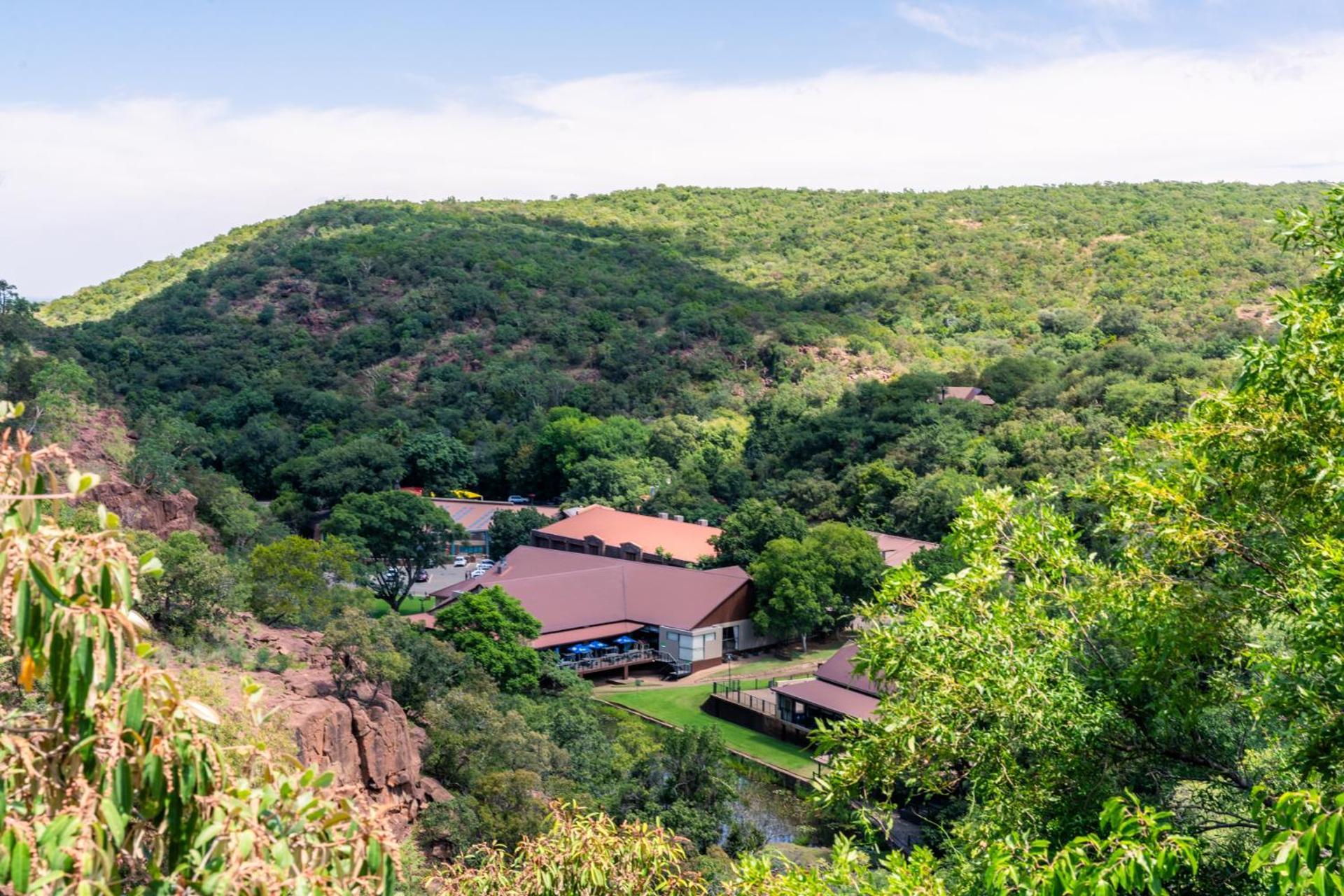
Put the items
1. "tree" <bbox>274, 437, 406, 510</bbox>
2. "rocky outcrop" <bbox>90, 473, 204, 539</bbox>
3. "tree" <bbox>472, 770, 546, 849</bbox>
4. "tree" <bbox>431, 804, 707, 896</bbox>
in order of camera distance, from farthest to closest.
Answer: "tree" <bbox>274, 437, 406, 510</bbox>
"rocky outcrop" <bbox>90, 473, 204, 539</bbox>
"tree" <bbox>472, 770, 546, 849</bbox>
"tree" <bbox>431, 804, 707, 896</bbox>

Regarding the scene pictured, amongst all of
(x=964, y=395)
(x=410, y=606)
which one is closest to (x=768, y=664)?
(x=410, y=606)

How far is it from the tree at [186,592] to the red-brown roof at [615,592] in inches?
605

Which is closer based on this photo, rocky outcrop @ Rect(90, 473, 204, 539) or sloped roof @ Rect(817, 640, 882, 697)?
rocky outcrop @ Rect(90, 473, 204, 539)

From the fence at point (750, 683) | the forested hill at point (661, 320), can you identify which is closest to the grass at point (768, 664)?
the fence at point (750, 683)

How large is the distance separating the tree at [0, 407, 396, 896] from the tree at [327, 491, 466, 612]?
3287 centimetres

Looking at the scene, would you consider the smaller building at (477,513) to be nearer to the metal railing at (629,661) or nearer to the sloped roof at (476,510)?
the sloped roof at (476,510)

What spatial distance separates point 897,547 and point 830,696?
1159 cm

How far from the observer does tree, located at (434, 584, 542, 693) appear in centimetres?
2477

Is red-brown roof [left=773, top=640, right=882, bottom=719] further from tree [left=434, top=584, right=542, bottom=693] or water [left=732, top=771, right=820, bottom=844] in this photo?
tree [left=434, top=584, right=542, bottom=693]

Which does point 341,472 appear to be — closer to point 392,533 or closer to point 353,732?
point 392,533

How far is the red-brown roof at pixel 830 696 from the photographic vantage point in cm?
2480

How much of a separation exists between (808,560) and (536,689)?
1096 cm

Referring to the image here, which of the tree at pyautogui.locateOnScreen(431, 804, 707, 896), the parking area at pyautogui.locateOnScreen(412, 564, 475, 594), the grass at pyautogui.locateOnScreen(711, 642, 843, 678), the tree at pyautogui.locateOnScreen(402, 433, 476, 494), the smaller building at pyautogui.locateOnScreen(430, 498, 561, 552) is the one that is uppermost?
the tree at pyautogui.locateOnScreen(431, 804, 707, 896)

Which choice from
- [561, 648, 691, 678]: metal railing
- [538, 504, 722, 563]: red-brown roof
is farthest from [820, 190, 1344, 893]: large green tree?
[538, 504, 722, 563]: red-brown roof
